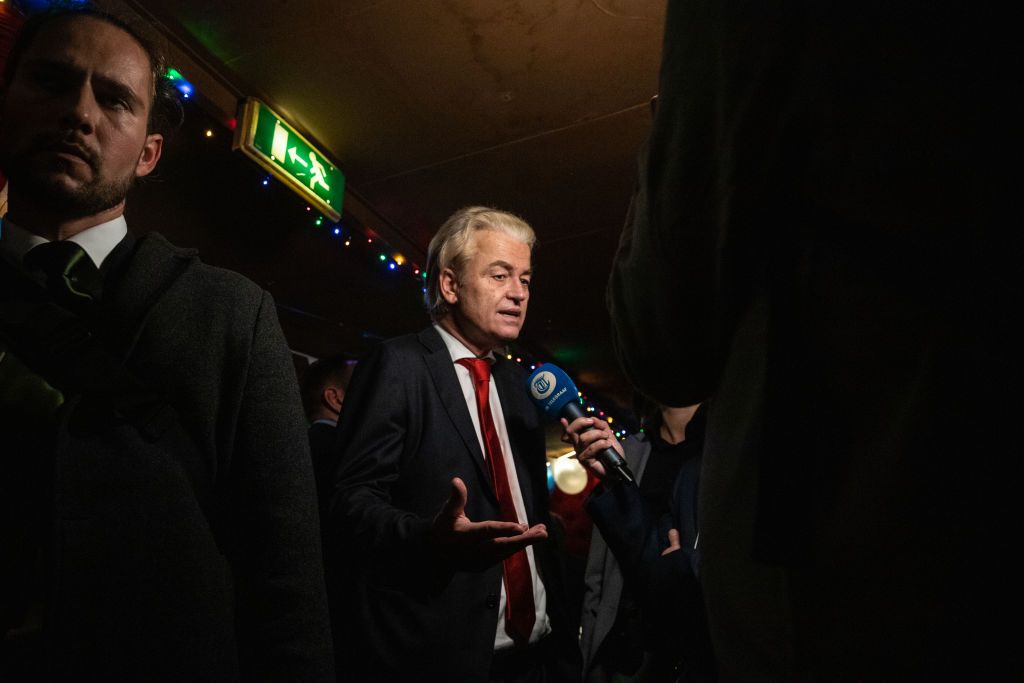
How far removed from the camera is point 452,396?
6.87 feet

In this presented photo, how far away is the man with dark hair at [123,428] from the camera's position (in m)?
0.91

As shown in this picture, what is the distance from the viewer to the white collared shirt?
185 centimetres

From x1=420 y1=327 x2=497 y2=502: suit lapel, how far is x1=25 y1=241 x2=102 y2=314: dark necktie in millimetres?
1120

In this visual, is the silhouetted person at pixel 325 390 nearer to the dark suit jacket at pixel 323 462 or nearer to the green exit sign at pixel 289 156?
the dark suit jacket at pixel 323 462

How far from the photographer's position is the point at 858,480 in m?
0.60

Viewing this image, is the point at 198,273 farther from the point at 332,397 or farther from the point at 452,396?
the point at 332,397

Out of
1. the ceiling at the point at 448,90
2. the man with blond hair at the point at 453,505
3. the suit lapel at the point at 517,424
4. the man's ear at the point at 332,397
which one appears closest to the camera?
the man with blond hair at the point at 453,505

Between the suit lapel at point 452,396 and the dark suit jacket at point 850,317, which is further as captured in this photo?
the suit lapel at point 452,396

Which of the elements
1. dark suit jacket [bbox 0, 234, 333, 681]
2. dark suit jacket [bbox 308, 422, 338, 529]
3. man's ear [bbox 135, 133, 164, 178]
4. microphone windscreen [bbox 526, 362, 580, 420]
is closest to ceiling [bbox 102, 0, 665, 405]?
dark suit jacket [bbox 308, 422, 338, 529]

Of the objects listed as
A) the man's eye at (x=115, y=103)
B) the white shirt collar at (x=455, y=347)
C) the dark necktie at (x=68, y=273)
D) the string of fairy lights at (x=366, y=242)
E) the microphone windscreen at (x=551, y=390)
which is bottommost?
the dark necktie at (x=68, y=273)

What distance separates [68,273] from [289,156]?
157 inches

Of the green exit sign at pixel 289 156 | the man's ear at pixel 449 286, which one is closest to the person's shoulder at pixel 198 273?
the man's ear at pixel 449 286

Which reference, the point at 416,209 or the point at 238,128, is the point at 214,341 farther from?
the point at 416,209

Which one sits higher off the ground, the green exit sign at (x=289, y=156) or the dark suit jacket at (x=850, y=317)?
the green exit sign at (x=289, y=156)
